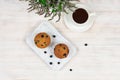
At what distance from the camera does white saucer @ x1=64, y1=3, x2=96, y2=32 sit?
1067 millimetres

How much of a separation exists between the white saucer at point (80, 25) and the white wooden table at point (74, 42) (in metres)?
0.03

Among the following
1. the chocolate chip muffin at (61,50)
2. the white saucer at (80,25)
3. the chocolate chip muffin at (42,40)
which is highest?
the white saucer at (80,25)

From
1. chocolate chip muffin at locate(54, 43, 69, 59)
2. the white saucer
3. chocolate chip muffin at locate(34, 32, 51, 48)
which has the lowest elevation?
chocolate chip muffin at locate(54, 43, 69, 59)

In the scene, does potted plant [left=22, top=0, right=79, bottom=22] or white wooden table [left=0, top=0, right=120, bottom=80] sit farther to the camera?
white wooden table [left=0, top=0, right=120, bottom=80]

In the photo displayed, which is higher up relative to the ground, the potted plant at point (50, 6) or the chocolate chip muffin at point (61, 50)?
the potted plant at point (50, 6)

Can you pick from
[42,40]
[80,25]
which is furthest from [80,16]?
[42,40]

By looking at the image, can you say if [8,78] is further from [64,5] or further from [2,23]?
[64,5]

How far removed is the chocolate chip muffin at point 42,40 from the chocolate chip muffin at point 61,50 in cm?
4

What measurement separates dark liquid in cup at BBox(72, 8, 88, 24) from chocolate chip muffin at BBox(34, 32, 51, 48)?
0.11 metres

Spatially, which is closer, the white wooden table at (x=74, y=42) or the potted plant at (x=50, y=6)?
the potted plant at (x=50, y=6)

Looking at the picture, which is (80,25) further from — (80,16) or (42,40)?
(42,40)

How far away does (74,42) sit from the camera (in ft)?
3.67

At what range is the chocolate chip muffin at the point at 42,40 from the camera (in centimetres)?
106

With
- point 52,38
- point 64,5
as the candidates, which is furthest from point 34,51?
point 64,5
